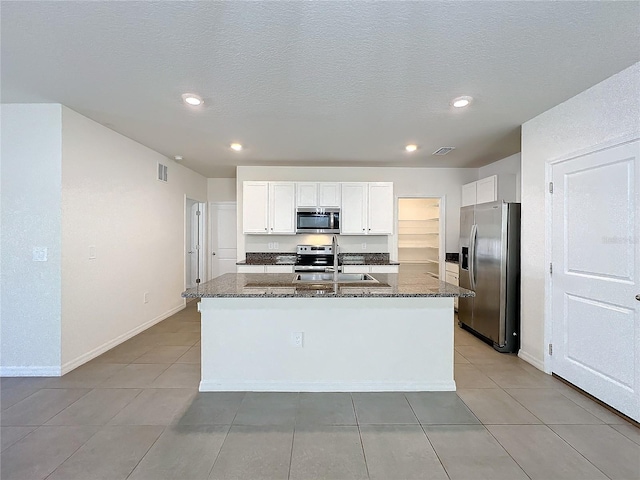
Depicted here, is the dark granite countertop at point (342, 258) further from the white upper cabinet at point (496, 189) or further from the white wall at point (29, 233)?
the white wall at point (29, 233)

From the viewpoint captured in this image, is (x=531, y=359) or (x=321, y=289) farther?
(x=531, y=359)

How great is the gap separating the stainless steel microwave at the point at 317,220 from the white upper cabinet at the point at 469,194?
1983 millimetres

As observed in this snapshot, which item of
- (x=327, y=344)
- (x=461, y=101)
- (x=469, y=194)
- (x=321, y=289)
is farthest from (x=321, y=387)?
(x=469, y=194)

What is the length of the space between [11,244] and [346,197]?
3912 millimetres

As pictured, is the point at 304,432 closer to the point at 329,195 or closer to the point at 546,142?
the point at 546,142

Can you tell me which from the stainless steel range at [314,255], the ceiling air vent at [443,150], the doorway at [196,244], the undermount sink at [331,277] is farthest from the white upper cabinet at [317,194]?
the doorway at [196,244]

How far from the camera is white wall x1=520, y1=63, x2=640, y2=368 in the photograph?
2217 mm

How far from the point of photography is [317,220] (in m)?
5.02

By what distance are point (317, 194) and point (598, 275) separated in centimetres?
353

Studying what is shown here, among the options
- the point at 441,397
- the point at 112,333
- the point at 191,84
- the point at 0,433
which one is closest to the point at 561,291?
the point at 441,397

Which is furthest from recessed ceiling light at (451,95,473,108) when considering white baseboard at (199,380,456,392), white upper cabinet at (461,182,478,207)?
white baseboard at (199,380,456,392)

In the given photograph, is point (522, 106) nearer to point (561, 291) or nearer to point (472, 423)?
point (561, 291)

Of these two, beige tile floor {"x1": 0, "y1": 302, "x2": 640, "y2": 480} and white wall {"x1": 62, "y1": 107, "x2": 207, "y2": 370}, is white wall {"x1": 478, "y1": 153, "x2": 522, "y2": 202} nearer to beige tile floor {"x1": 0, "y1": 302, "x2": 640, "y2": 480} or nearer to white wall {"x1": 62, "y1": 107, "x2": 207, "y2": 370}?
beige tile floor {"x1": 0, "y1": 302, "x2": 640, "y2": 480}

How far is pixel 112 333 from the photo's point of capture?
3562 millimetres
